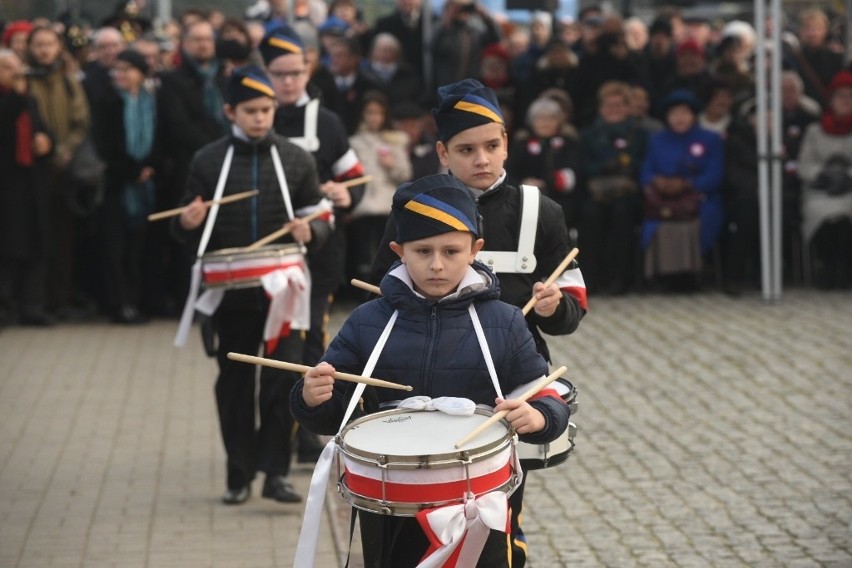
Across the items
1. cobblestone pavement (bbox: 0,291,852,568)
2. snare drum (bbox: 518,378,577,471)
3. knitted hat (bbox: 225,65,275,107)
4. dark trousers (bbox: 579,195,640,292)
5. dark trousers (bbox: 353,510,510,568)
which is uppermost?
knitted hat (bbox: 225,65,275,107)

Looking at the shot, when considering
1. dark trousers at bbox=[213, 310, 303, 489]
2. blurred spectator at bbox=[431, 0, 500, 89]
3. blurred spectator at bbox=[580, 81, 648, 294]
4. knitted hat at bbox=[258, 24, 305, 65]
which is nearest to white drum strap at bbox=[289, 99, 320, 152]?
knitted hat at bbox=[258, 24, 305, 65]

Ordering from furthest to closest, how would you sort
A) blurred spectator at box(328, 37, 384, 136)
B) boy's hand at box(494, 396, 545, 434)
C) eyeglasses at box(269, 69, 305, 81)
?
blurred spectator at box(328, 37, 384, 136) < eyeglasses at box(269, 69, 305, 81) < boy's hand at box(494, 396, 545, 434)

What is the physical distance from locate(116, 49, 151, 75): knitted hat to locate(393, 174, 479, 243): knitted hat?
8377mm

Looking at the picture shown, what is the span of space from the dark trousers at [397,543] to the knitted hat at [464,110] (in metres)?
1.45

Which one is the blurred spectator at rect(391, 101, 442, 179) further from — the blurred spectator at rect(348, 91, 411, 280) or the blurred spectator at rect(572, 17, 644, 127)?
the blurred spectator at rect(572, 17, 644, 127)

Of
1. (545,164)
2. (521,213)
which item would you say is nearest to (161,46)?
(545,164)

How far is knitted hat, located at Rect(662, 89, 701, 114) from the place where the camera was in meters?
14.3

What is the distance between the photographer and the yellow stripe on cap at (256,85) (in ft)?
24.4

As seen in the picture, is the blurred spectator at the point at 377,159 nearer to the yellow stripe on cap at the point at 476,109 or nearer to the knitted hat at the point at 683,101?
the knitted hat at the point at 683,101

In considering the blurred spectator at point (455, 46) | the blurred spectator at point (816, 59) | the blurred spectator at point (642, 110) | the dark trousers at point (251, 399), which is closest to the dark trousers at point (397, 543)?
the dark trousers at point (251, 399)

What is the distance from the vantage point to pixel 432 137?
1475cm

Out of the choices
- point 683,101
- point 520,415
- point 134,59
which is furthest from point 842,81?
point 520,415

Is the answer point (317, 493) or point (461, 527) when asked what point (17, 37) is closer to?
point (317, 493)

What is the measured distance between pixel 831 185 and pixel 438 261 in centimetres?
1032
